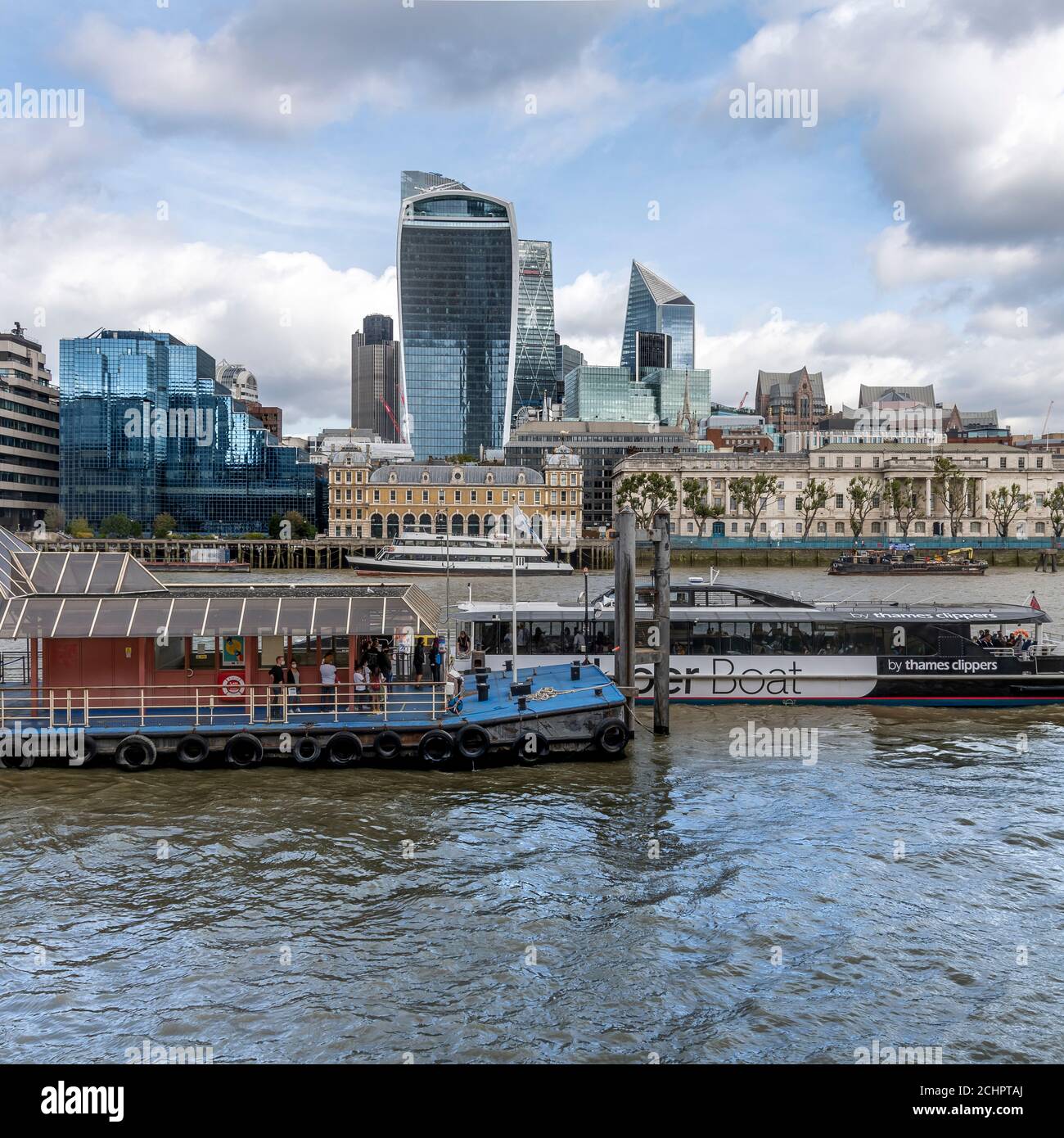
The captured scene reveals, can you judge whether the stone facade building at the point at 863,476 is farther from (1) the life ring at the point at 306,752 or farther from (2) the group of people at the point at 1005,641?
(1) the life ring at the point at 306,752

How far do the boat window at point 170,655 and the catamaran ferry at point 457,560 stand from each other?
89585 millimetres

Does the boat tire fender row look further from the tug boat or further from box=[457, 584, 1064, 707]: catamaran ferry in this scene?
the tug boat

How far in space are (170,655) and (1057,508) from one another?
166211 mm

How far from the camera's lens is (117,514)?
194 meters

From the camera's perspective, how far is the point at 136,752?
24812 mm

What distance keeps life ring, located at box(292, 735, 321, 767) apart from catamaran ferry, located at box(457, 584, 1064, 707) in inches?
409

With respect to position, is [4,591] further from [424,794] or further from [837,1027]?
[837,1027]

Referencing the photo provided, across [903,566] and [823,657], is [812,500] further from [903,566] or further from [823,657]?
[823,657]

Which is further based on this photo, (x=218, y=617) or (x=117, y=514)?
(x=117, y=514)

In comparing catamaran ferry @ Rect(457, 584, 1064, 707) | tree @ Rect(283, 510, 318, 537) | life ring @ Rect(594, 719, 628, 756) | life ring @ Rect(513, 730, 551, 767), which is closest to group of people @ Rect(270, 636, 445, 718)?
life ring @ Rect(513, 730, 551, 767)
